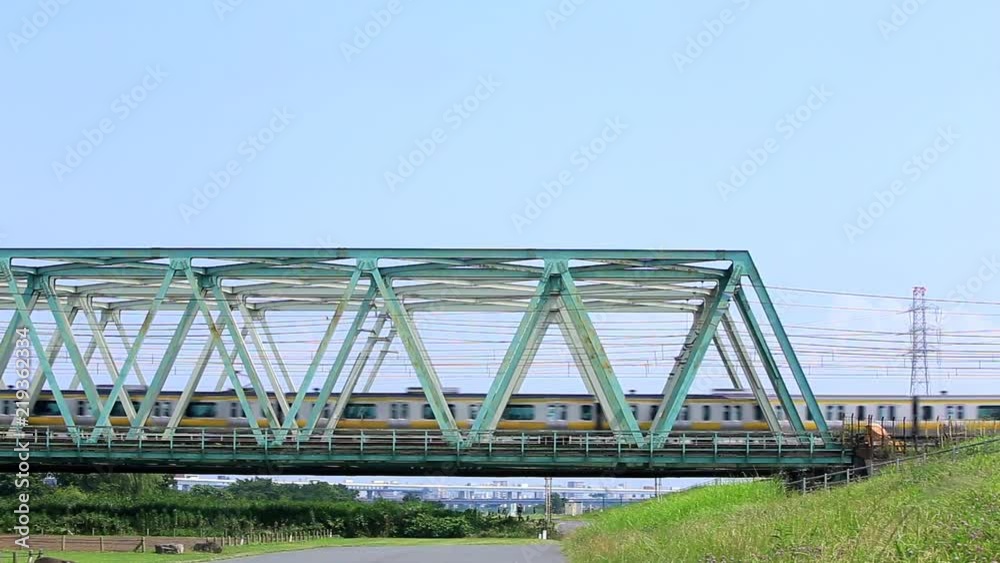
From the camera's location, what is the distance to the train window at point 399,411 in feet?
185

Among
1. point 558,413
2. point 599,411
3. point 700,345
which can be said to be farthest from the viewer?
point 558,413

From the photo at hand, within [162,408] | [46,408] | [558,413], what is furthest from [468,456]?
[46,408]

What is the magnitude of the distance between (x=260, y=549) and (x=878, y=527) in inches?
1545

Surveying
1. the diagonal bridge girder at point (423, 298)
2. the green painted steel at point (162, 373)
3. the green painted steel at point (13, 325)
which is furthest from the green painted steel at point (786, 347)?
the green painted steel at point (13, 325)

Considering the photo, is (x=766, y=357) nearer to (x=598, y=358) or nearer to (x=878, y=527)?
(x=598, y=358)

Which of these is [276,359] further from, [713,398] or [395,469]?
[713,398]

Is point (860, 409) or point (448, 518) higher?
point (860, 409)

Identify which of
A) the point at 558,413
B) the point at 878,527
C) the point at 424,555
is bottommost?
the point at 424,555

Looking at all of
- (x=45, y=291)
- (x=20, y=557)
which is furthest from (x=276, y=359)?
(x=20, y=557)

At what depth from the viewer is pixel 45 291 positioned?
52.2 meters

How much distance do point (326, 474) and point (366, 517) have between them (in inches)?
647

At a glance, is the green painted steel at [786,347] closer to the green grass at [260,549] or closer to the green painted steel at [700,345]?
the green painted steel at [700,345]

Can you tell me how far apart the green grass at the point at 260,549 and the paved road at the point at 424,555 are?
1.34 meters

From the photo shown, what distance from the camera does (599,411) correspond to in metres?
55.6
